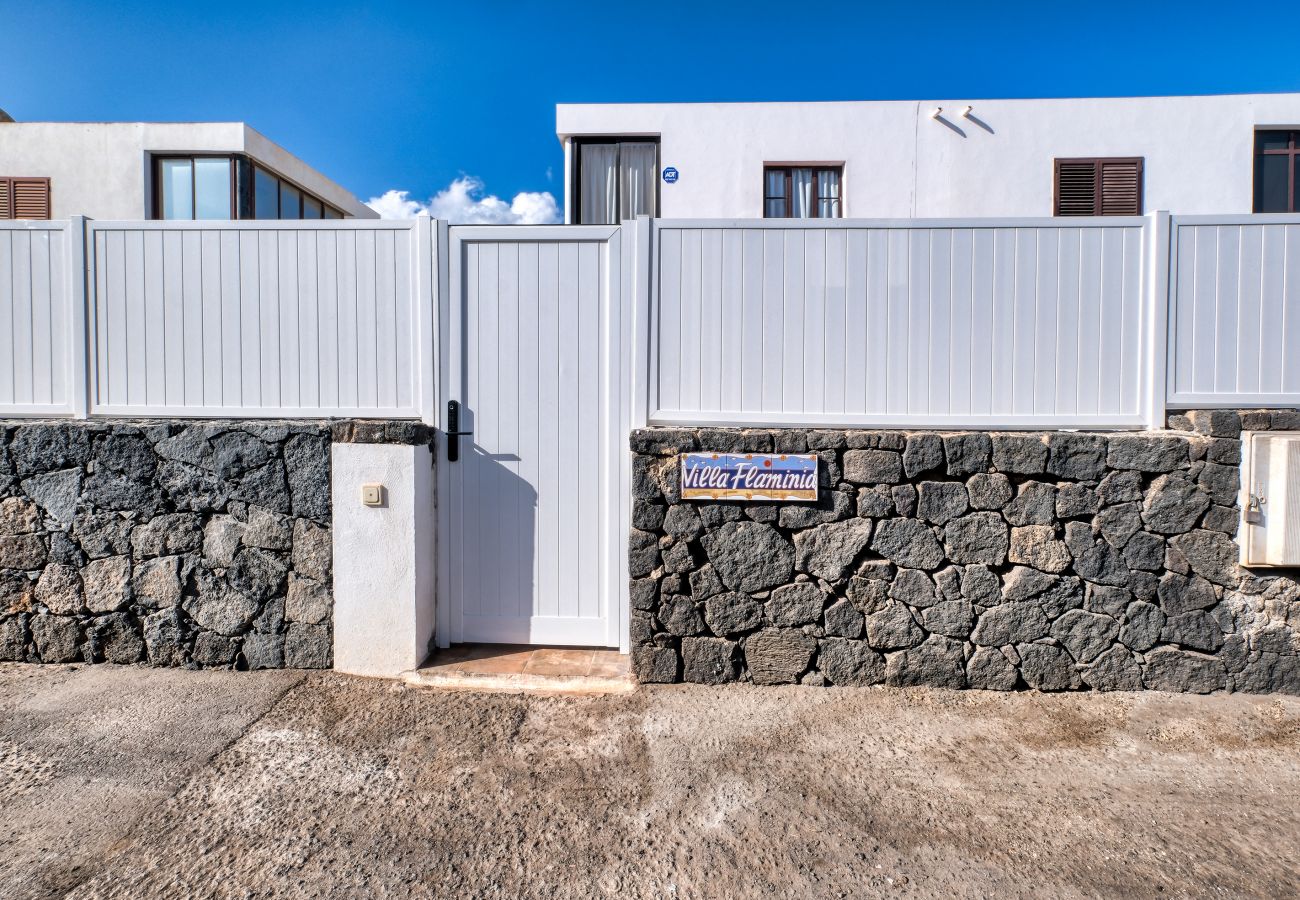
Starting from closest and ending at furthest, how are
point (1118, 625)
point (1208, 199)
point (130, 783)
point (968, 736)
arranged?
point (130, 783)
point (968, 736)
point (1118, 625)
point (1208, 199)

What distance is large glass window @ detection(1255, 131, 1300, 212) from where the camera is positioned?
8539mm

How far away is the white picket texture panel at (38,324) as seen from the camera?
3.71 m

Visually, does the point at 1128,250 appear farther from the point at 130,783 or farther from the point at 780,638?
the point at 130,783

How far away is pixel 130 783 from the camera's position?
2.52m

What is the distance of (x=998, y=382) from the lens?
342 cm

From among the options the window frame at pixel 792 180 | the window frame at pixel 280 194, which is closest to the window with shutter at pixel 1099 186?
the window frame at pixel 792 180

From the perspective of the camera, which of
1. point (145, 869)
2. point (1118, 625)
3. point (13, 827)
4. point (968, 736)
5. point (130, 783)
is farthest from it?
point (1118, 625)

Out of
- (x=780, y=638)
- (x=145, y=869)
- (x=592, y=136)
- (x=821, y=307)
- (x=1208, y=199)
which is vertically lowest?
(x=145, y=869)

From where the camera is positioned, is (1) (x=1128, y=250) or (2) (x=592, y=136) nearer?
(1) (x=1128, y=250)

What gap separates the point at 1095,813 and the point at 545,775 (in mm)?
2264

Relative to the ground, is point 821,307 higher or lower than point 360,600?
higher

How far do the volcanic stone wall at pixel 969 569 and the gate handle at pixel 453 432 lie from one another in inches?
46.2

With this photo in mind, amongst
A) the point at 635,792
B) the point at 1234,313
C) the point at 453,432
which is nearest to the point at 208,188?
the point at 453,432

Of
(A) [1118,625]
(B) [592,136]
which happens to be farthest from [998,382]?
(B) [592,136]
